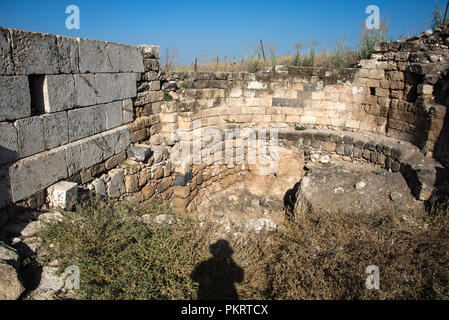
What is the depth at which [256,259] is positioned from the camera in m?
4.02

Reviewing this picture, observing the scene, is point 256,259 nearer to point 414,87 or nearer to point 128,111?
point 128,111

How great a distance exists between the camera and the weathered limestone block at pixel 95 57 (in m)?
4.90

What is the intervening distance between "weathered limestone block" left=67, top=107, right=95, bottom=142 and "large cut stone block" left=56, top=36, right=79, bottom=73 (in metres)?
0.63

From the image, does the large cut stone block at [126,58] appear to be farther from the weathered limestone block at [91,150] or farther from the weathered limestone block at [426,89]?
the weathered limestone block at [426,89]

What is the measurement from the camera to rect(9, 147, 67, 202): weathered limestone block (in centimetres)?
390

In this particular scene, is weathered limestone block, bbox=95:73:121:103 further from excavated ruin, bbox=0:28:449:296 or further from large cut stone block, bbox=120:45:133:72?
large cut stone block, bbox=120:45:133:72

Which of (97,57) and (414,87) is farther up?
(97,57)

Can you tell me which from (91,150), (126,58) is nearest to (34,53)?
(91,150)

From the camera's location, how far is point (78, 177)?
495cm

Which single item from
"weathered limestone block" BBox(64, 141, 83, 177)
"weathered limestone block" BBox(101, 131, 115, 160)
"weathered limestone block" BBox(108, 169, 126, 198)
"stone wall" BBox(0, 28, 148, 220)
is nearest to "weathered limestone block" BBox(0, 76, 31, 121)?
"stone wall" BBox(0, 28, 148, 220)

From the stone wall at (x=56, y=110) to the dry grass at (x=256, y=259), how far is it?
2.54ft

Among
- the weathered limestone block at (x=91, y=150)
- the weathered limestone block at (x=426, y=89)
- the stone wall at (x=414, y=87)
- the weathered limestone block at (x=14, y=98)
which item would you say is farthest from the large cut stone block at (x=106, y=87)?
the weathered limestone block at (x=426, y=89)

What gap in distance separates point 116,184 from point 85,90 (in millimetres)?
1738
